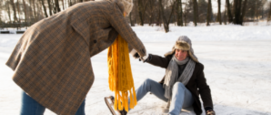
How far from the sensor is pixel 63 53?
3.68 ft

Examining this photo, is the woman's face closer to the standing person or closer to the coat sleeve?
the standing person

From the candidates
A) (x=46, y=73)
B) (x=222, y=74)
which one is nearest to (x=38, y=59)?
(x=46, y=73)

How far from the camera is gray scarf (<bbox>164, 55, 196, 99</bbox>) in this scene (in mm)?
1876

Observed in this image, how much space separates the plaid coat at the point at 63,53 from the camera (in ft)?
3.36

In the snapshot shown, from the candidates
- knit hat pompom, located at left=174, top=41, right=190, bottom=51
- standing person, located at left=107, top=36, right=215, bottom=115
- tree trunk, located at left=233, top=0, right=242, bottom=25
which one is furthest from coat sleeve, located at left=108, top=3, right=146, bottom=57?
tree trunk, located at left=233, top=0, right=242, bottom=25

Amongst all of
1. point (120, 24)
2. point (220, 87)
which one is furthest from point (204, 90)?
point (120, 24)

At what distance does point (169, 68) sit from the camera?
195 centimetres

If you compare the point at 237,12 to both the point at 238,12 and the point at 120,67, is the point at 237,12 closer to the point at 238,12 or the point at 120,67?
the point at 238,12

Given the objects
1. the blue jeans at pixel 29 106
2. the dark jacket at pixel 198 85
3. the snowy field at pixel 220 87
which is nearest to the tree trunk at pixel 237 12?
the snowy field at pixel 220 87

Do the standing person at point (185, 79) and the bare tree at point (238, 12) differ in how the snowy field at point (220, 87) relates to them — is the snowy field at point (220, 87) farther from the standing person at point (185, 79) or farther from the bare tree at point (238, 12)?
the bare tree at point (238, 12)

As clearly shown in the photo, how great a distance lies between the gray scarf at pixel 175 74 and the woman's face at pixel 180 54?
30 mm

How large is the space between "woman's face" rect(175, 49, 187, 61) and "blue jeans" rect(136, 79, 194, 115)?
25cm

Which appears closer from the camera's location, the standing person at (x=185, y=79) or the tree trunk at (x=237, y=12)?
the standing person at (x=185, y=79)

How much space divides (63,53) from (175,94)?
1.09 meters
